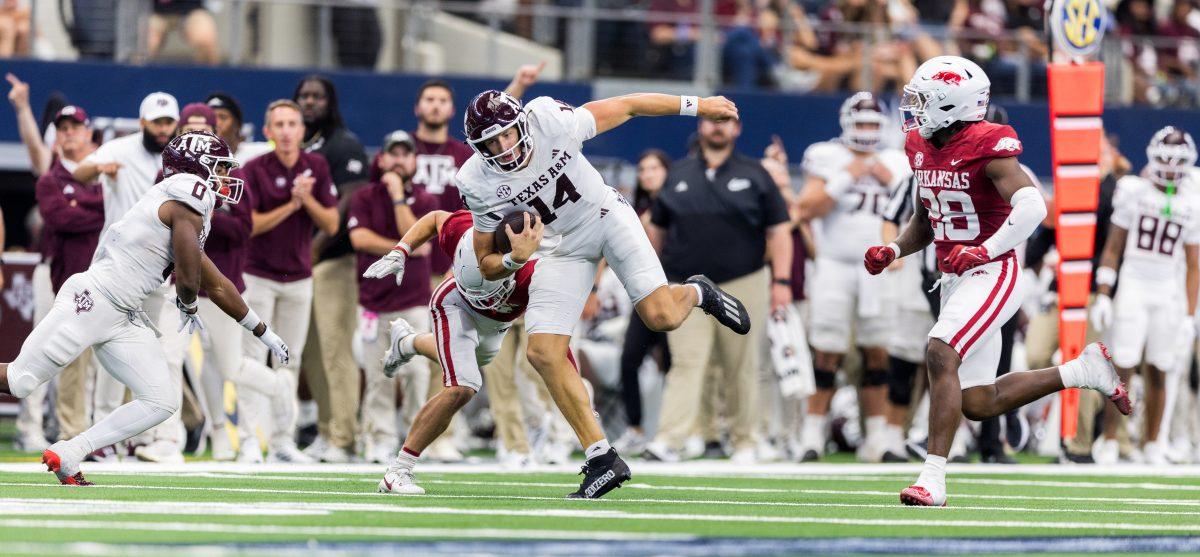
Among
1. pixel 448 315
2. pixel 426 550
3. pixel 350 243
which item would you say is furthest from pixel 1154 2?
pixel 426 550

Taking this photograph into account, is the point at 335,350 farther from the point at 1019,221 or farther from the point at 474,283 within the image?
the point at 1019,221

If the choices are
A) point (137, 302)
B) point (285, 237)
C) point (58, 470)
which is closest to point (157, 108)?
point (285, 237)

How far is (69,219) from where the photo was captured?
446 inches

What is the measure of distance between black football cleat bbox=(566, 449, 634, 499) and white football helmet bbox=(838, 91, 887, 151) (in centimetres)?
500

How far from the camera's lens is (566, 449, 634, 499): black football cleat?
795 centimetres

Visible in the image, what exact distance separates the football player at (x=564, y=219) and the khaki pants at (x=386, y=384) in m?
3.32

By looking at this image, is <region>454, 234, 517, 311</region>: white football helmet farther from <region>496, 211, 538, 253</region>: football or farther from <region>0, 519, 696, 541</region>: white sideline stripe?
<region>0, 519, 696, 541</region>: white sideline stripe

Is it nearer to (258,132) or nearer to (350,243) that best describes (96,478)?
(350,243)

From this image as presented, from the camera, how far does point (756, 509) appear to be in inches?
306

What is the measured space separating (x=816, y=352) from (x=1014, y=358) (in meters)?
2.52

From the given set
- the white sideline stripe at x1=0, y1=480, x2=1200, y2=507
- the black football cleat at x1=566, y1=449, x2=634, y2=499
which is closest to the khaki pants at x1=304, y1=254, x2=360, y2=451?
the white sideline stripe at x1=0, y1=480, x2=1200, y2=507

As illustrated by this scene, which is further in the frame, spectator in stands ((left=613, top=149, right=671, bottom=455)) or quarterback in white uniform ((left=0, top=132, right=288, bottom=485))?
spectator in stands ((left=613, top=149, right=671, bottom=455))

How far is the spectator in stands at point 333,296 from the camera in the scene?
1162 centimetres

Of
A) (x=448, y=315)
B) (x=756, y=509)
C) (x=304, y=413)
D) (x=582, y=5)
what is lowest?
(x=304, y=413)
